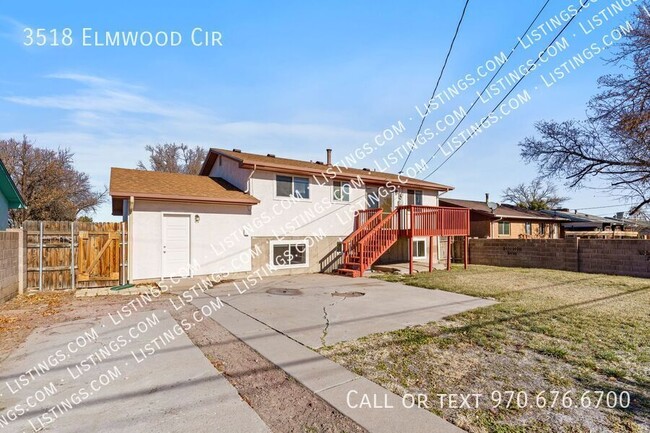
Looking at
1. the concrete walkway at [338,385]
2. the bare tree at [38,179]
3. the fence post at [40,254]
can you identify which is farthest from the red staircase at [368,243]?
the bare tree at [38,179]

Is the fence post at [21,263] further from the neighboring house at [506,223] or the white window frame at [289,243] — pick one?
the neighboring house at [506,223]

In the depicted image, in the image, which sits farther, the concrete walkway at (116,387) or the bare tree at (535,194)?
the bare tree at (535,194)

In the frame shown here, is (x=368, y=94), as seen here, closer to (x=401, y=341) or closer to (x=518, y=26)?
(x=518, y=26)

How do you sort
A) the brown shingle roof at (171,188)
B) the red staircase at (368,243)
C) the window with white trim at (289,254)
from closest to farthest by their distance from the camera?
1. the brown shingle roof at (171,188)
2. the window with white trim at (289,254)
3. the red staircase at (368,243)

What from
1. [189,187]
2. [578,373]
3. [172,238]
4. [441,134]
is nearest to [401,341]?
[578,373]

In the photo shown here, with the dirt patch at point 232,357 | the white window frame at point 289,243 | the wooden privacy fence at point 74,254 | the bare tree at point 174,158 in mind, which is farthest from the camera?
the bare tree at point 174,158

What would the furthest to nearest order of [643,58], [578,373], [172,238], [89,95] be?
[643,58] → [172,238] → [89,95] → [578,373]

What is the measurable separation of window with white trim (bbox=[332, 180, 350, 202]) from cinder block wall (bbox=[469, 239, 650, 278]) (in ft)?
26.7

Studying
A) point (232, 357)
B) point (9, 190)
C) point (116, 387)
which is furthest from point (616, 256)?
point (9, 190)

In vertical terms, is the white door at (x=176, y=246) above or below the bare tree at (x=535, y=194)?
below

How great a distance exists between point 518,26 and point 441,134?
5.04 meters

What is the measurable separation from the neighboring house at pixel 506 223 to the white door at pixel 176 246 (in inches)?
724

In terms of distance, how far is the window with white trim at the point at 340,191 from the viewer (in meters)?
14.3

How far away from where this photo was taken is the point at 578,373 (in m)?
3.83
